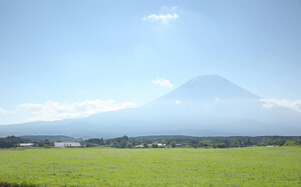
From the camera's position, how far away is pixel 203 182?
46.3 ft

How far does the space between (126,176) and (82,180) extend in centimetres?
307

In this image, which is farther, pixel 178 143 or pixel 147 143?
pixel 178 143

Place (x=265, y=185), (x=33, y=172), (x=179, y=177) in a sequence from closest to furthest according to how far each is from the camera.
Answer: (x=265, y=185), (x=179, y=177), (x=33, y=172)

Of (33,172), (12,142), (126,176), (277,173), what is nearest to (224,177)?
(277,173)

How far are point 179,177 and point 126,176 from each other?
3.86 meters

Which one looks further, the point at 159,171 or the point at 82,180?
the point at 159,171

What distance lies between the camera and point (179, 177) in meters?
15.6

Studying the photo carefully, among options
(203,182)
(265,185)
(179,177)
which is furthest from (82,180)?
(265,185)

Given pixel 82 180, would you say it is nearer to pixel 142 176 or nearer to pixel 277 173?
pixel 142 176

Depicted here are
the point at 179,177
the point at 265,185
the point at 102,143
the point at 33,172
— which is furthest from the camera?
the point at 102,143

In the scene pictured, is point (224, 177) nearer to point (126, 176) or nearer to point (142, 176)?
point (142, 176)

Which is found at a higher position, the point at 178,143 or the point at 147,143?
the point at 147,143

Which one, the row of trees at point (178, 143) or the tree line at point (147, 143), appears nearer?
the tree line at point (147, 143)

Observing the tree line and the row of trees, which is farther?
the row of trees
